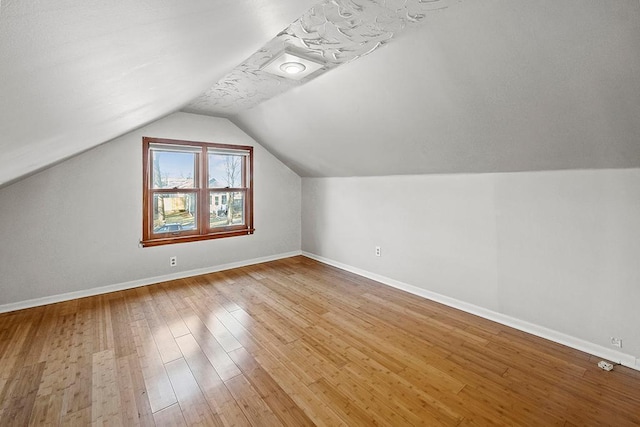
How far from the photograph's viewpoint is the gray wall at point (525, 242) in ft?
7.45

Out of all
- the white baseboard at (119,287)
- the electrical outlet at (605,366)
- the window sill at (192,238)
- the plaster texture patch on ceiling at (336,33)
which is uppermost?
the plaster texture patch on ceiling at (336,33)

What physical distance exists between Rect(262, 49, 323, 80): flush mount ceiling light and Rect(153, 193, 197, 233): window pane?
2496 mm

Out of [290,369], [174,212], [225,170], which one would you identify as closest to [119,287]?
[174,212]

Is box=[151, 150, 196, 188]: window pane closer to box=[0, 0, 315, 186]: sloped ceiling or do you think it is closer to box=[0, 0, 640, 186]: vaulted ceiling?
box=[0, 0, 640, 186]: vaulted ceiling

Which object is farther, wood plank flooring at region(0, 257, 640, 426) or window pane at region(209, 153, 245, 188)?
window pane at region(209, 153, 245, 188)

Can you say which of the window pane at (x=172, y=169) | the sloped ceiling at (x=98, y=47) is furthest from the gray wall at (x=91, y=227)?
the sloped ceiling at (x=98, y=47)

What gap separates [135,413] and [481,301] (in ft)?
10.1

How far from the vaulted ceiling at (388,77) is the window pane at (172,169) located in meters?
1.10

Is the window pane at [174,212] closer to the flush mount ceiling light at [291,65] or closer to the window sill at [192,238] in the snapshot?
the window sill at [192,238]

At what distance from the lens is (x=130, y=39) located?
0.75 metres

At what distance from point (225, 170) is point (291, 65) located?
8.58 feet

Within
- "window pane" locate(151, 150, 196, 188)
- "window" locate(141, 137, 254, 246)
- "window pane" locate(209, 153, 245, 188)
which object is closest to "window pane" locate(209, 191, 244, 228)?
"window" locate(141, 137, 254, 246)

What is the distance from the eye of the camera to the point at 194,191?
4.35 metres

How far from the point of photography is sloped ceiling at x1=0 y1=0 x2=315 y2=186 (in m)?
0.47
